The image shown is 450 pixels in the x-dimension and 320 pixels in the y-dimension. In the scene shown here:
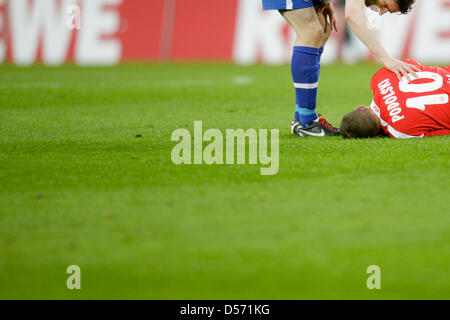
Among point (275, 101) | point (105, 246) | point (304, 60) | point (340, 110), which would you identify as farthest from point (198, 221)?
point (275, 101)

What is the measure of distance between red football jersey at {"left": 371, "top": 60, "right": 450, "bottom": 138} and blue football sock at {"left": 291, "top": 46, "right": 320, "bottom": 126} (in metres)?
0.54

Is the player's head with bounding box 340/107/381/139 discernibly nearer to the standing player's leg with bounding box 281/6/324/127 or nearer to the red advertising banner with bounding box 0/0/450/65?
the standing player's leg with bounding box 281/6/324/127

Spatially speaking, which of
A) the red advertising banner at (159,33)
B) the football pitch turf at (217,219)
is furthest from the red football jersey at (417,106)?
the red advertising banner at (159,33)

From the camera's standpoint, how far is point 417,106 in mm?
4898

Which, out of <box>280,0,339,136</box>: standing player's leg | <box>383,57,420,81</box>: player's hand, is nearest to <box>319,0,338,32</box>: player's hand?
<box>280,0,339,136</box>: standing player's leg

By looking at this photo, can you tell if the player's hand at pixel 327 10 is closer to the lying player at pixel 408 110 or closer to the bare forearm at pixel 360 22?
the bare forearm at pixel 360 22

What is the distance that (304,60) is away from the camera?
216 inches

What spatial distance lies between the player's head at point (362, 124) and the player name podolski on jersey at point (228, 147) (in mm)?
478

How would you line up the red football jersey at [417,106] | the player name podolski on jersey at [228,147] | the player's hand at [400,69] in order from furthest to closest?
the player's hand at [400,69]
the red football jersey at [417,106]
the player name podolski on jersey at [228,147]

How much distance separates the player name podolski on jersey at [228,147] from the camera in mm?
4367

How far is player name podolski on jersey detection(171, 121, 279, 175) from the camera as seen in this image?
14.3 feet

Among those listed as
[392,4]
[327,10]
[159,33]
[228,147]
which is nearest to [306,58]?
[327,10]

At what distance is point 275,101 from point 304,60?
2.63m
